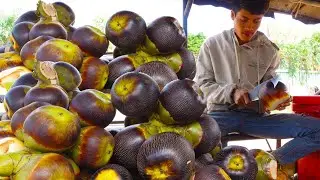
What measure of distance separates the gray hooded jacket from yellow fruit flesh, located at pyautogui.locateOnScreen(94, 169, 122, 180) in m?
2.59

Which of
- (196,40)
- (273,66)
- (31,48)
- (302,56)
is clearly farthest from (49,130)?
(302,56)

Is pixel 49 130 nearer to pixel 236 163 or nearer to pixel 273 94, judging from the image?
pixel 236 163

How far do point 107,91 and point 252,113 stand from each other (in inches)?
97.9

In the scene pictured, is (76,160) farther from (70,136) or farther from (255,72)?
(255,72)

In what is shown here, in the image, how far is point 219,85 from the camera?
138 inches

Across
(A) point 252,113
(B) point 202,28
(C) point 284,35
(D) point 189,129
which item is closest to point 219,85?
(A) point 252,113

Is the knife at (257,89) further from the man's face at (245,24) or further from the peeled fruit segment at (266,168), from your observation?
the peeled fruit segment at (266,168)

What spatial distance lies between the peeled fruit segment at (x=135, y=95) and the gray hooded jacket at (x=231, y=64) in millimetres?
2472

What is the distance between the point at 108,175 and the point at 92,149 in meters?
0.08

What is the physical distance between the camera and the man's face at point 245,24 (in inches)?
137

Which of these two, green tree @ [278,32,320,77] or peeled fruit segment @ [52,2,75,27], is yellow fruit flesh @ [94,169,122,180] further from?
green tree @ [278,32,320,77]

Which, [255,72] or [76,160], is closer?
[76,160]

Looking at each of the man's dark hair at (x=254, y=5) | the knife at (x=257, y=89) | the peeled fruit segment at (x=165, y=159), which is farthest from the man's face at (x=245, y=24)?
the peeled fruit segment at (x=165, y=159)

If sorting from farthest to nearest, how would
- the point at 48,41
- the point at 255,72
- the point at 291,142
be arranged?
the point at 255,72
the point at 291,142
the point at 48,41
